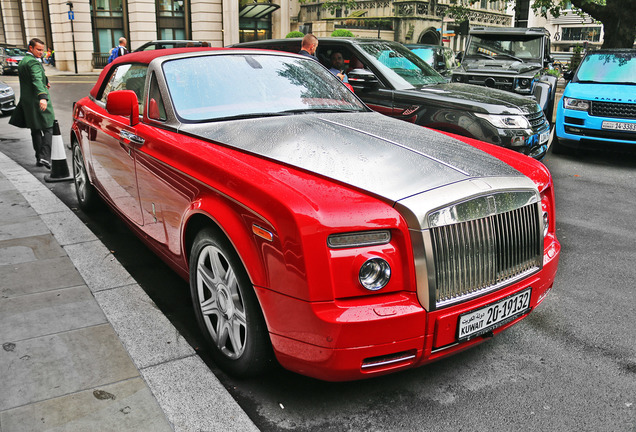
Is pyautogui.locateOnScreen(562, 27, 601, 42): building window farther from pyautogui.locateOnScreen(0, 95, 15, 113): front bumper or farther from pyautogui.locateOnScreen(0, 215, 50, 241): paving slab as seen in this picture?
pyautogui.locateOnScreen(0, 215, 50, 241): paving slab

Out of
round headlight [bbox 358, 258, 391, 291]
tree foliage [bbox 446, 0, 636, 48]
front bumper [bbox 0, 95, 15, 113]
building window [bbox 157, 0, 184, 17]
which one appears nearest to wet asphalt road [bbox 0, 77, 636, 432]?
round headlight [bbox 358, 258, 391, 291]

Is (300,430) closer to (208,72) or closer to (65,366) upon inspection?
(65,366)

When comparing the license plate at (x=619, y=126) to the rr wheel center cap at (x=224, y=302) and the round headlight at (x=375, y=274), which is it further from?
the rr wheel center cap at (x=224, y=302)

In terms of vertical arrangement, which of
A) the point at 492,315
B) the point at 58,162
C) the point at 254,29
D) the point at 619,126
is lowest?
the point at 58,162

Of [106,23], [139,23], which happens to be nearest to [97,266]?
[139,23]

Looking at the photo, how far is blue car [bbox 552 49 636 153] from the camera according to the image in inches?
→ 353

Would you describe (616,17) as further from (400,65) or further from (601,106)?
(400,65)

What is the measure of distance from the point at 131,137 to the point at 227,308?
1703 millimetres

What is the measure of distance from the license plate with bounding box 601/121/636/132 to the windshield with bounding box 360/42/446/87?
2931 millimetres

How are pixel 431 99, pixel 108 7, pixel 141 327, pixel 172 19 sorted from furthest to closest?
pixel 172 19 < pixel 108 7 < pixel 431 99 < pixel 141 327

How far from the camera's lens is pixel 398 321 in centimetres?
249

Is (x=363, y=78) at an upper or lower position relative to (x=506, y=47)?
lower

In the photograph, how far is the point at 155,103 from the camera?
3.91 metres

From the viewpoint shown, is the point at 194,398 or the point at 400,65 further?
the point at 400,65
